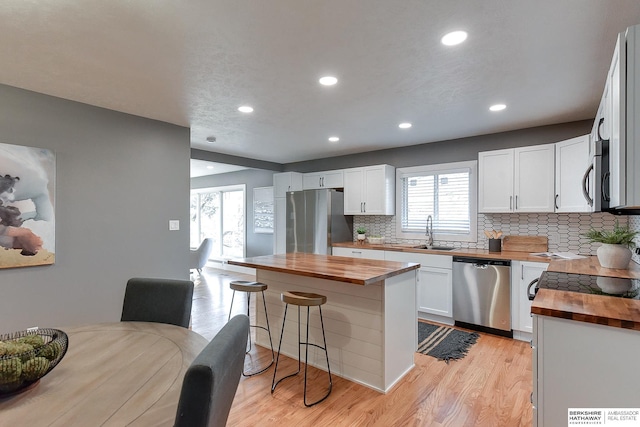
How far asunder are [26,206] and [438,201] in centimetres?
462

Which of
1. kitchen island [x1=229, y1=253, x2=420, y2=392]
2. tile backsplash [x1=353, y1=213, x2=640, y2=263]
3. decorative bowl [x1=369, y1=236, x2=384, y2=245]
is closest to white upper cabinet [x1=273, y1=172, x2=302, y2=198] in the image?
decorative bowl [x1=369, y1=236, x2=384, y2=245]

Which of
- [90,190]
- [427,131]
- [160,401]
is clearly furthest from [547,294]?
[90,190]

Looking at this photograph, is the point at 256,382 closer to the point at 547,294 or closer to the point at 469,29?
the point at 547,294

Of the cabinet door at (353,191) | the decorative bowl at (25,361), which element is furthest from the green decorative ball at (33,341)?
the cabinet door at (353,191)

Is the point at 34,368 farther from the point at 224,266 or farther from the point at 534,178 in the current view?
the point at 224,266

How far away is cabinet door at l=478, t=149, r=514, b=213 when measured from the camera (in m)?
3.72

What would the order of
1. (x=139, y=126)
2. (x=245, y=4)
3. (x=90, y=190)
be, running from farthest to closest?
(x=139, y=126)
(x=90, y=190)
(x=245, y=4)

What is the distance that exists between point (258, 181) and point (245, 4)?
5.48m

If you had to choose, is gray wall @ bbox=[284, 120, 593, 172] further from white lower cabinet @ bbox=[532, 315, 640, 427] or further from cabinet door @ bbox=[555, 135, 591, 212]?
white lower cabinet @ bbox=[532, 315, 640, 427]

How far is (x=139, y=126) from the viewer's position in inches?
135

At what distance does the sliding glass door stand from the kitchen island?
4775 mm

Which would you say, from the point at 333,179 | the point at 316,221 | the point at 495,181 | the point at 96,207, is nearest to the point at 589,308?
the point at 495,181

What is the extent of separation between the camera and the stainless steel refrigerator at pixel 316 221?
5051 mm

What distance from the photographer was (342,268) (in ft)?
8.34
